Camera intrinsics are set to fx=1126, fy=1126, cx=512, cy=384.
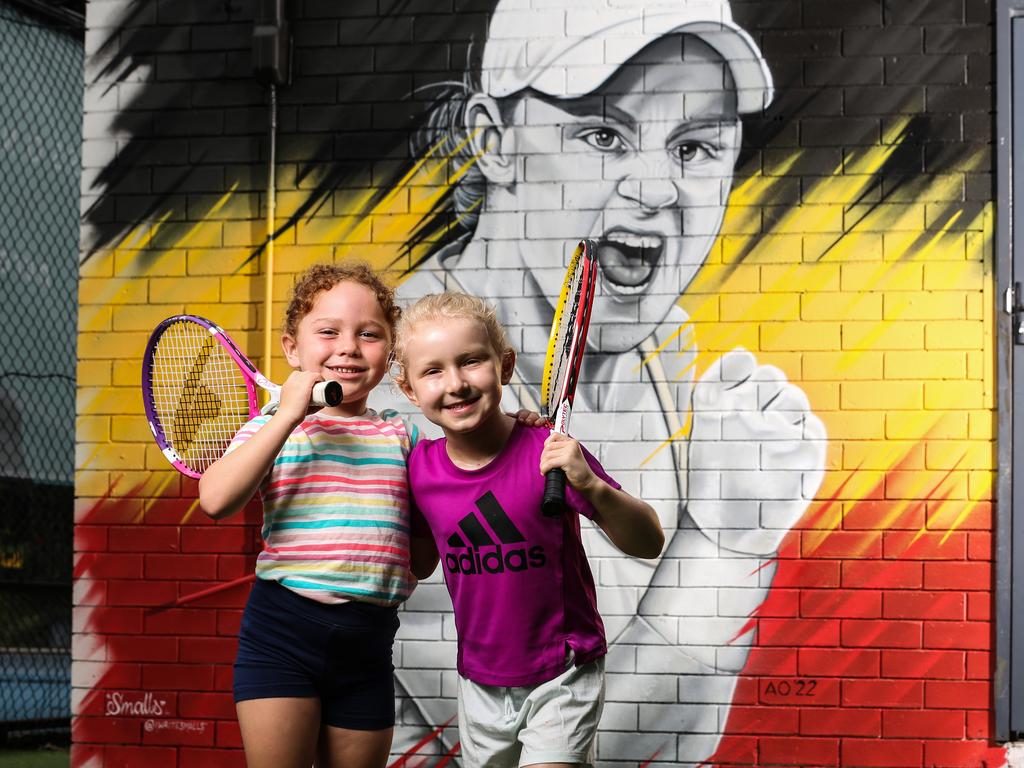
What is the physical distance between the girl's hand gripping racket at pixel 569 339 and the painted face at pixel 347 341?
40 cm

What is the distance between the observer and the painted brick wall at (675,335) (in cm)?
417

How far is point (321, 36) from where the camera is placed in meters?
4.48

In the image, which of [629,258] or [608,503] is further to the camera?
[629,258]

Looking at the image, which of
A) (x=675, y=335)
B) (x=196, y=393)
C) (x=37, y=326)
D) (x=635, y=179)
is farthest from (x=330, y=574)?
(x=37, y=326)

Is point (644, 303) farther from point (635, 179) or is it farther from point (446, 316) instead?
point (446, 316)

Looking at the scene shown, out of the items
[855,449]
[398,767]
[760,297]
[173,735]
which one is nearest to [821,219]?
[760,297]

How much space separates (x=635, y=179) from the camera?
4348mm

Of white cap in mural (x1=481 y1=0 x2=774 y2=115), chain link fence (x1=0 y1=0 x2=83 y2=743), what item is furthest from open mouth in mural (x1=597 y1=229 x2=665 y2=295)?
chain link fence (x1=0 y1=0 x2=83 y2=743)

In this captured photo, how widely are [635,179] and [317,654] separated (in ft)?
8.34

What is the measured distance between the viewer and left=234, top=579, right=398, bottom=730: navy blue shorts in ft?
7.87

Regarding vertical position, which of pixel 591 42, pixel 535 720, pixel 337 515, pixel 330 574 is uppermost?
pixel 591 42

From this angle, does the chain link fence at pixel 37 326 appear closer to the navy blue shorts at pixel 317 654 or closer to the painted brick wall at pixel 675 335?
the painted brick wall at pixel 675 335

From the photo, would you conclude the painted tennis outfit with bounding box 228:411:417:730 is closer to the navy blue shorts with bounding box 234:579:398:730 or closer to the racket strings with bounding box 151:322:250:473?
the navy blue shorts with bounding box 234:579:398:730

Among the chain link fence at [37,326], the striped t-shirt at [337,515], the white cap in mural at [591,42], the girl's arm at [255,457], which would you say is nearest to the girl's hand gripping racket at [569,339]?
the striped t-shirt at [337,515]
